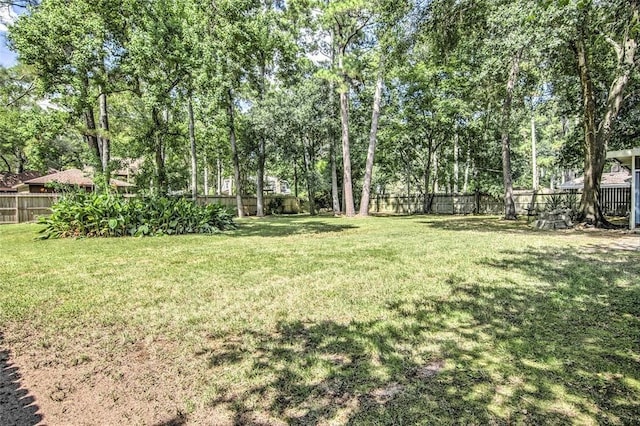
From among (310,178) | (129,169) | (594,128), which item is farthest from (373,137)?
(129,169)

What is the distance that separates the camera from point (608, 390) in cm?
212

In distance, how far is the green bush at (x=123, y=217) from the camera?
351 inches

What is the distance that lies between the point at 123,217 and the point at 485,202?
64.1ft

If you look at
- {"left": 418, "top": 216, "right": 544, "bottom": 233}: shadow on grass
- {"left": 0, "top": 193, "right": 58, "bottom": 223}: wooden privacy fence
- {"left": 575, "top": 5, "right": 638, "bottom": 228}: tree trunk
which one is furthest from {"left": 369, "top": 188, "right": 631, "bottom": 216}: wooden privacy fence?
{"left": 0, "top": 193, "right": 58, "bottom": 223}: wooden privacy fence

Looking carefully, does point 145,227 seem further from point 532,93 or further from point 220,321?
point 532,93

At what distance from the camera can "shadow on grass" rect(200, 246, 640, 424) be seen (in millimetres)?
1957

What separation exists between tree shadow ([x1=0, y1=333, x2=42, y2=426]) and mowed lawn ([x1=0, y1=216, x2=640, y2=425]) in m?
0.05

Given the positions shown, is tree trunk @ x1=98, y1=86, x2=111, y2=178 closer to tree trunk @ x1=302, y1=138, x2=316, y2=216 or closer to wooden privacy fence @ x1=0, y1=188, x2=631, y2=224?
wooden privacy fence @ x1=0, y1=188, x2=631, y2=224

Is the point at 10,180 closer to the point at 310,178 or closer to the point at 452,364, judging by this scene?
the point at 310,178

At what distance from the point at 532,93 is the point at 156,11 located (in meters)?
13.2

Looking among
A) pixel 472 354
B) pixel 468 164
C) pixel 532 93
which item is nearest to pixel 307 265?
pixel 472 354

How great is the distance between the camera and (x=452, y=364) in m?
2.47

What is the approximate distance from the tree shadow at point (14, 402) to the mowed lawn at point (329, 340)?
0.05 meters

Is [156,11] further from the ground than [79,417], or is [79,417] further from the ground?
[156,11]
